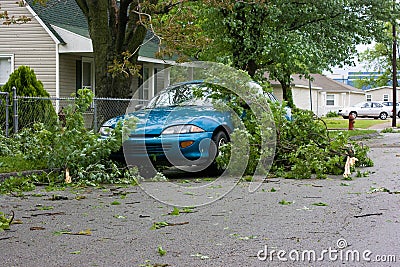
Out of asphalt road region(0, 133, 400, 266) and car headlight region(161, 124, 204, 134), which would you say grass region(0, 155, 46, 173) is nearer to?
asphalt road region(0, 133, 400, 266)

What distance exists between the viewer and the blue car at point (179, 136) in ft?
36.7

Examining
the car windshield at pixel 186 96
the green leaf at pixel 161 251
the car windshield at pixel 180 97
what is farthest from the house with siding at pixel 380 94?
the green leaf at pixel 161 251

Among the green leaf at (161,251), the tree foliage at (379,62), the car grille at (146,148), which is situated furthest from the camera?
the tree foliage at (379,62)

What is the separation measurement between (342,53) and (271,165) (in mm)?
14835

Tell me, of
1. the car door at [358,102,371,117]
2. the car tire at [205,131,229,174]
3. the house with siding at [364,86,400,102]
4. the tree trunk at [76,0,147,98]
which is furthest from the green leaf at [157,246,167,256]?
the house with siding at [364,86,400,102]

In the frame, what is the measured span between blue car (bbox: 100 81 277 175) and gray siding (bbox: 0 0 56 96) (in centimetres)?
1270

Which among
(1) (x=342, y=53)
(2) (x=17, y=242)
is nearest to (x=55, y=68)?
(1) (x=342, y=53)

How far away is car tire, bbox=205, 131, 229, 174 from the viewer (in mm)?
11547

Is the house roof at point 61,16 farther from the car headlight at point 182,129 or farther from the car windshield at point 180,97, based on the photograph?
the car headlight at point 182,129

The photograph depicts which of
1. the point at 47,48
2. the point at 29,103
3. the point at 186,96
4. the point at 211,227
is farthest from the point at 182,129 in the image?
the point at 47,48

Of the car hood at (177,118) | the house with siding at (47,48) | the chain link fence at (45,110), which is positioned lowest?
the car hood at (177,118)

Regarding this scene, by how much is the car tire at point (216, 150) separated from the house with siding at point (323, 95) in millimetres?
48945

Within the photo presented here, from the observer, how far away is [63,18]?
2581 cm

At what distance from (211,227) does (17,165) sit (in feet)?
19.2
